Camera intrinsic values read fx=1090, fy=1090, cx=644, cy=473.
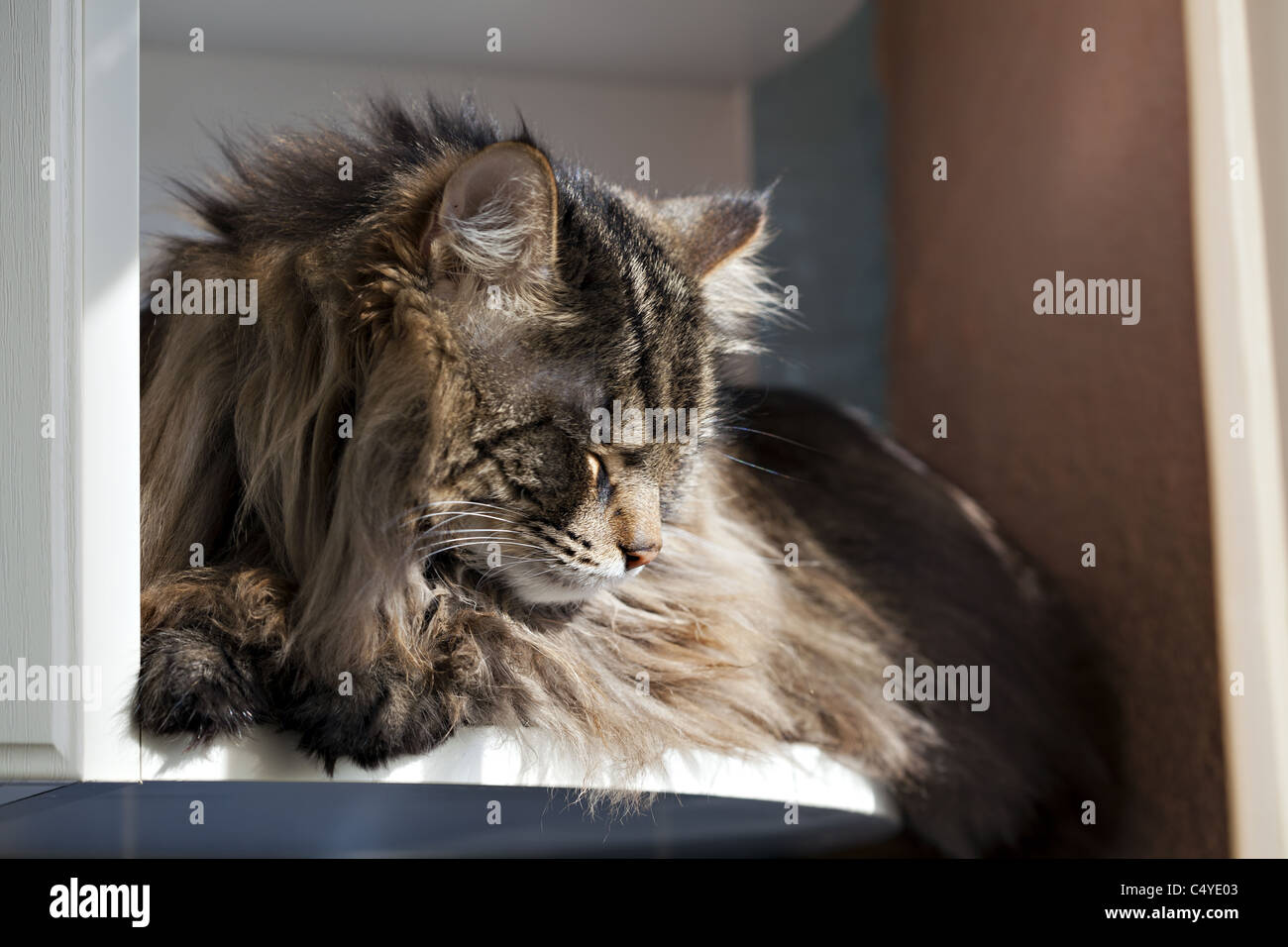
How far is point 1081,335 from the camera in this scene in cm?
192

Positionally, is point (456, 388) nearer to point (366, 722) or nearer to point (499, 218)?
point (499, 218)

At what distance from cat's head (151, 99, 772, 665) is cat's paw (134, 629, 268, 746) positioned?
83 millimetres

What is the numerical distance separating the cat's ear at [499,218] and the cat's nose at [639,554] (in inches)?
10.3

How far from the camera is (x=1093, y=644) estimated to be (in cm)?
183

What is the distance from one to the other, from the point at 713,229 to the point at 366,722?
25.9 inches

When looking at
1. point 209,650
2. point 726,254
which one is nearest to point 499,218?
point 726,254

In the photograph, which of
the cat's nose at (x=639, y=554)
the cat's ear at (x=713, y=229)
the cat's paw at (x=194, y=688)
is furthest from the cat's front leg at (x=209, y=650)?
the cat's ear at (x=713, y=229)

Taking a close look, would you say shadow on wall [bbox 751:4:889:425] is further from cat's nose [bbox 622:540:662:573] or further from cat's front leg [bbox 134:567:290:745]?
cat's front leg [bbox 134:567:290:745]

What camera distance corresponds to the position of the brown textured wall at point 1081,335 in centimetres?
167

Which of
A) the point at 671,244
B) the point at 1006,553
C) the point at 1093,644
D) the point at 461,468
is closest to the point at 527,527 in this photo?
Answer: the point at 461,468

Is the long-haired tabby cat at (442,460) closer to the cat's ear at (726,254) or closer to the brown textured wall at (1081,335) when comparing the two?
the cat's ear at (726,254)

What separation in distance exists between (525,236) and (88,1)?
1.25 ft

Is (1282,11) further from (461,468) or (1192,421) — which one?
(461,468)
